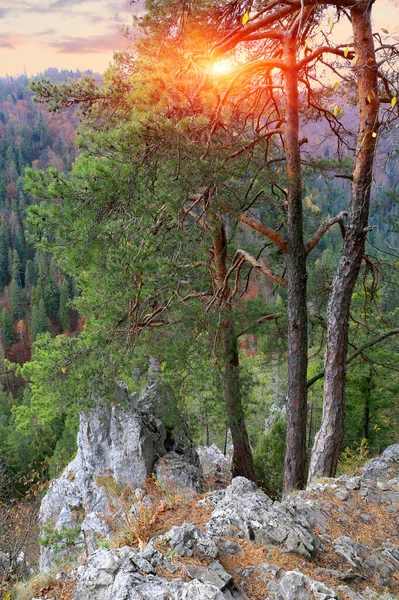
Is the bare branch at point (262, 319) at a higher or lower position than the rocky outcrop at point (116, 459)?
higher

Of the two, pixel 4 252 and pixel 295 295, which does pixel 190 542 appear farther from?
pixel 4 252

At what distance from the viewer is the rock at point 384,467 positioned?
5844 millimetres

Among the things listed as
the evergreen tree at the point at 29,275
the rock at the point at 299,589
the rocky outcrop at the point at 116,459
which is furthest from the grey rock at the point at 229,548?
the evergreen tree at the point at 29,275

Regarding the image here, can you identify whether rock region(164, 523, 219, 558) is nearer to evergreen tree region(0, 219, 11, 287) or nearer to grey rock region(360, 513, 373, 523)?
grey rock region(360, 513, 373, 523)

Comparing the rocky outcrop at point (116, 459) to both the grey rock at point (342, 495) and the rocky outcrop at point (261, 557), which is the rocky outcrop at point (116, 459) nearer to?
the grey rock at point (342, 495)

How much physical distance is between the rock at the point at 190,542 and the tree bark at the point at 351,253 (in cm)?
281

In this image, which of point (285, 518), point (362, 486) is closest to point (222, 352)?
point (362, 486)

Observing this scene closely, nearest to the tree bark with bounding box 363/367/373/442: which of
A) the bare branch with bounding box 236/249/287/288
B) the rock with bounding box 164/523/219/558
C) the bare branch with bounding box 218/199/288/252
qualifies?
the bare branch with bounding box 236/249/287/288

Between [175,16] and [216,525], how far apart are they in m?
5.84

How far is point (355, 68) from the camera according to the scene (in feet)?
15.5

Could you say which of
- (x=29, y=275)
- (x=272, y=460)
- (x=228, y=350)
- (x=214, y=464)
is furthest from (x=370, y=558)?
(x=29, y=275)

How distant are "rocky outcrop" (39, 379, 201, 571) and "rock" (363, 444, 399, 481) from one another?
343cm

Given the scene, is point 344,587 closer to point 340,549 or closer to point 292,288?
point 340,549

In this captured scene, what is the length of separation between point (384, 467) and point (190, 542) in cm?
432
